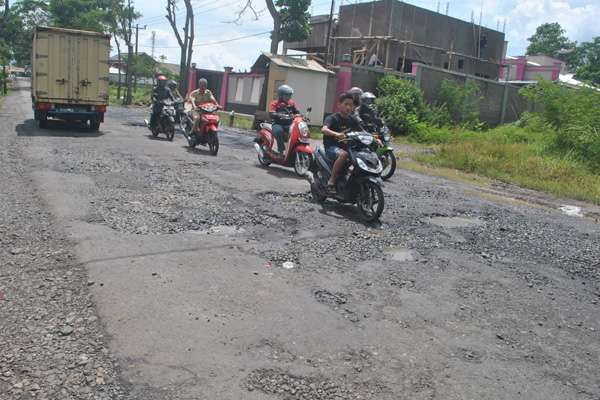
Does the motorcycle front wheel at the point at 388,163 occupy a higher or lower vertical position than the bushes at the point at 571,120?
lower

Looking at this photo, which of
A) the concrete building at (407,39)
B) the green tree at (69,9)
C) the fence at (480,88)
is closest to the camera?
the fence at (480,88)

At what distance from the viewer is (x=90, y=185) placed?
7.09 metres

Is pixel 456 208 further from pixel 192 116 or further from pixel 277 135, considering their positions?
pixel 192 116

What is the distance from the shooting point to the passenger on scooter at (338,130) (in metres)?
6.67

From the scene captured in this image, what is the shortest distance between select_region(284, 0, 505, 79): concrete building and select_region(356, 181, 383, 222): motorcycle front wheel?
25.4 metres

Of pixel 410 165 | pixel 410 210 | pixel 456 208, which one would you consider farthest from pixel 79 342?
pixel 410 165

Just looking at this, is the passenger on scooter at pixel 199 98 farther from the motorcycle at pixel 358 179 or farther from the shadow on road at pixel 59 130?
the motorcycle at pixel 358 179

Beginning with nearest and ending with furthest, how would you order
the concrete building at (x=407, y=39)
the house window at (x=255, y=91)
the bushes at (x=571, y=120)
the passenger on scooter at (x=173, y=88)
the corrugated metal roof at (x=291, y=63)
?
the passenger on scooter at (x=173, y=88)
the bushes at (x=571, y=120)
the corrugated metal roof at (x=291, y=63)
the house window at (x=255, y=91)
the concrete building at (x=407, y=39)

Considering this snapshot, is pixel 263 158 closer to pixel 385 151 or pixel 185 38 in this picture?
pixel 385 151

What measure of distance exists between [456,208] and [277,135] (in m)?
3.84

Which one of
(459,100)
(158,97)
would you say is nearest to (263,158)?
(158,97)

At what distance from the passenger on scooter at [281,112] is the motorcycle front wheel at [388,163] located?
204cm

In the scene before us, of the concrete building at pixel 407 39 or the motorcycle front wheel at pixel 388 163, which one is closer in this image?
the motorcycle front wheel at pixel 388 163

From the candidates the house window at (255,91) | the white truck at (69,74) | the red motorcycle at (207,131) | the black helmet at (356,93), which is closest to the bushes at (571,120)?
the black helmet at (356,93)
